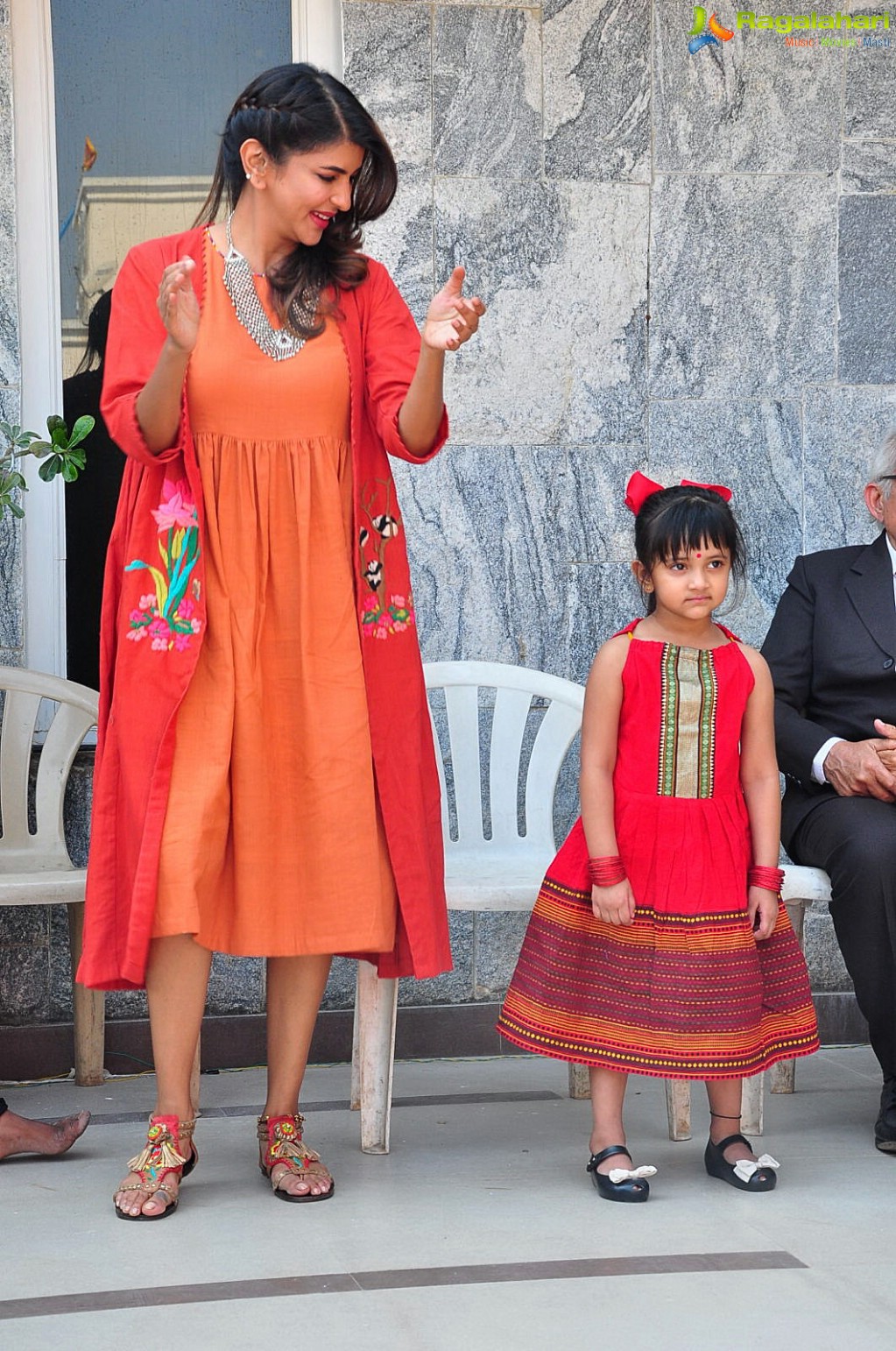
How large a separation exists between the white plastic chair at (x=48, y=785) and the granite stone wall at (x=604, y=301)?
220 millimetres

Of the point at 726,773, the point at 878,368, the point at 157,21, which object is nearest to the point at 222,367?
the point at 726,773

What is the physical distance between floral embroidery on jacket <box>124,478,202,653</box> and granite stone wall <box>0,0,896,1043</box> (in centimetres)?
131

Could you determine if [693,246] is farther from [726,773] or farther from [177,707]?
[177,707]

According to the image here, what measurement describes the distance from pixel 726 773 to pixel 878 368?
69.2 inches

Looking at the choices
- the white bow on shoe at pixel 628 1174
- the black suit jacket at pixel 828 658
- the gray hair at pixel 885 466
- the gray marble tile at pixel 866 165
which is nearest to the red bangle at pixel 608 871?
the white bow on shoe at pixel 628 1174

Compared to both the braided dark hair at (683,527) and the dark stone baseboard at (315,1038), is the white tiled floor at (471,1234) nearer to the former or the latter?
the dark stone baseboard at (315,1038)

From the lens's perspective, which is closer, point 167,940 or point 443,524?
point 167,940

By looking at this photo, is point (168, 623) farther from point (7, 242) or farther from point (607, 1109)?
point (7, 242)

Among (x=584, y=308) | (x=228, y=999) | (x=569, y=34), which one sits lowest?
(x=228, y=999)

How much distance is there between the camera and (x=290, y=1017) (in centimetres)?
301

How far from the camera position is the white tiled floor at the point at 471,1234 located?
2.35 meters

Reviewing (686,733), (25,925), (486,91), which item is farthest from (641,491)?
(25,925)

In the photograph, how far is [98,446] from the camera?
4250 millimetres

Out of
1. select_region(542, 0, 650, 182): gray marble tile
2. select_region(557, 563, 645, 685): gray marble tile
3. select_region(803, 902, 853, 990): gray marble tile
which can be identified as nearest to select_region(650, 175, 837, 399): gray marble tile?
select_region(542, 0, 650, 182): gray marble tile
